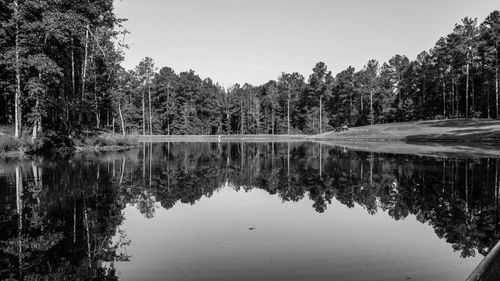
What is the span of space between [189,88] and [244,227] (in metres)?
101

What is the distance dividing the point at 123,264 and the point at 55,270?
1.14 metres

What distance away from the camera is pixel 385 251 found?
8031 millimetres

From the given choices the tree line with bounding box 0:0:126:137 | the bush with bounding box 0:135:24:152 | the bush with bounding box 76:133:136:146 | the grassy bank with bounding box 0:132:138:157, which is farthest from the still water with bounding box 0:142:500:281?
the bush with bounding box 76:133:136:146

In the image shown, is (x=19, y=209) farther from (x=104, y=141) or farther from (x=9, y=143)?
(x=104, y=141)

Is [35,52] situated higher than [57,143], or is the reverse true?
[35,52]

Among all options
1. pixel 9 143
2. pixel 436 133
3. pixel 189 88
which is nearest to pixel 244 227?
pixel 9 143

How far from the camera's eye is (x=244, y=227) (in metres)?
10.0

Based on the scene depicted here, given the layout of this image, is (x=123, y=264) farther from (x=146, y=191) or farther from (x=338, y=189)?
(x=338, y=189)

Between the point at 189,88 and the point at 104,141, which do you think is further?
the point at 189,88

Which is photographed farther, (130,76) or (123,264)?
(130,76)

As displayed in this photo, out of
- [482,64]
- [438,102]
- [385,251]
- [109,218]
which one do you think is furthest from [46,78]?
[438,102]

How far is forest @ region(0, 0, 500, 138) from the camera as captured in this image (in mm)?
30828

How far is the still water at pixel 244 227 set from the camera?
6.91 metres

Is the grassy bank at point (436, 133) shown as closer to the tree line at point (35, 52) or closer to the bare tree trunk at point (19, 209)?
the tree line at point (35, 52)
